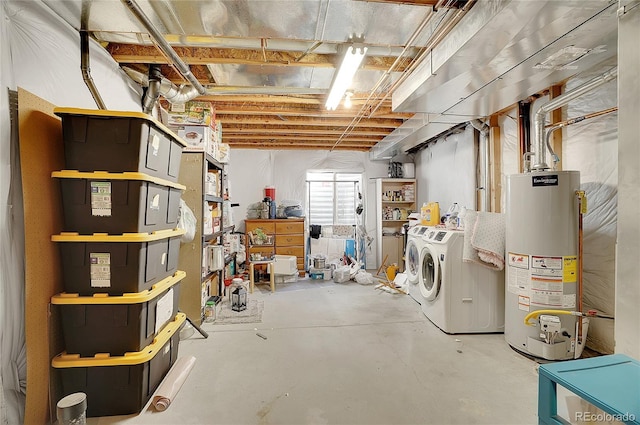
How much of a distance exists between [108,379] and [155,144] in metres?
1.43

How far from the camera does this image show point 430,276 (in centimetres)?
338

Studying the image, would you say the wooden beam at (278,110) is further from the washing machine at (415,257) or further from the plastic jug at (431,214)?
the washing machine at (415,257)

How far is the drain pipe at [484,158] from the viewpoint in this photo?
371 centimetres

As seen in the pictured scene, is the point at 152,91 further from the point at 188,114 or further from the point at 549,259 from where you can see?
the point at 549,259

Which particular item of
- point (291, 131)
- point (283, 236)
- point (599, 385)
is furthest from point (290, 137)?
point (599, 385)

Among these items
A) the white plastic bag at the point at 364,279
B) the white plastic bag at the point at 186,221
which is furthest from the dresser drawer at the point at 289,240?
the white plastic bag at the point at 186,221

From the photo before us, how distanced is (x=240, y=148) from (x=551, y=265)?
5356mm

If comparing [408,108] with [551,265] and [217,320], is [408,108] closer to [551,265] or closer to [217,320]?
[551,265]

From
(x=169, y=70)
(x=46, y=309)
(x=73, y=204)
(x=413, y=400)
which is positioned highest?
(x=169, y=70)

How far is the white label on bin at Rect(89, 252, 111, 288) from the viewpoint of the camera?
167 centimetres

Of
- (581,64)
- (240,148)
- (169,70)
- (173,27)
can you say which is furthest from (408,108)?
(240,148)

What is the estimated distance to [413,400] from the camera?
1.89 m

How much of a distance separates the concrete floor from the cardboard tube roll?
0.14 feet

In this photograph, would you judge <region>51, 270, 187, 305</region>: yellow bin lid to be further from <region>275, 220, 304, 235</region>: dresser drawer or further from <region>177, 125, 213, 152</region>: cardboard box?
<region>275, 220, 304, 235</region>: dresser drawer
